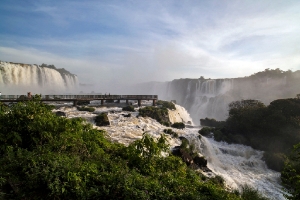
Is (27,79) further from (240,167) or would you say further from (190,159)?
(240,167)

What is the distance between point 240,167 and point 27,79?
50891 mm

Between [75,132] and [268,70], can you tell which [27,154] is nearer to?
[75,132]

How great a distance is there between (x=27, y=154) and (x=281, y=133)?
29442mm

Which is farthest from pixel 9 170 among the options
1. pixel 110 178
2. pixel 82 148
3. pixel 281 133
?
pixel 281 133

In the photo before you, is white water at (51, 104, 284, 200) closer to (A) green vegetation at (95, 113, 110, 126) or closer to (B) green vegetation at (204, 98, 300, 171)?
(A) green vegetation at (95, 113, 110, 126)

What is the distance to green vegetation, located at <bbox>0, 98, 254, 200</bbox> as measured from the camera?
505cm

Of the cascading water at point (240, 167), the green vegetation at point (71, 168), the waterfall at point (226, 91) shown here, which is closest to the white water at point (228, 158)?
the cascading water at point (240, 167)

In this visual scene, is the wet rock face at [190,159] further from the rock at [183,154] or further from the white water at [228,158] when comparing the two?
the white water at [228,158]

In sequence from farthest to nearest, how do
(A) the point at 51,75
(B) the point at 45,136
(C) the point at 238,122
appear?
(A) the point at 51,75, (C) the point at 238,122, (B) the point at 45,136

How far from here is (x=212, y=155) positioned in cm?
2128

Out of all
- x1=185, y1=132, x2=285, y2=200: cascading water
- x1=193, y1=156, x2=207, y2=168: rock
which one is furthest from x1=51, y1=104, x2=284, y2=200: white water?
x1=193, y1=156, x2=207, y2=168: rock

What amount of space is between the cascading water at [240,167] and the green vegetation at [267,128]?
189 cm

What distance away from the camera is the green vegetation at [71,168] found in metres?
5.05

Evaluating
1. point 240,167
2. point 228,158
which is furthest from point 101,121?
point 240,167
